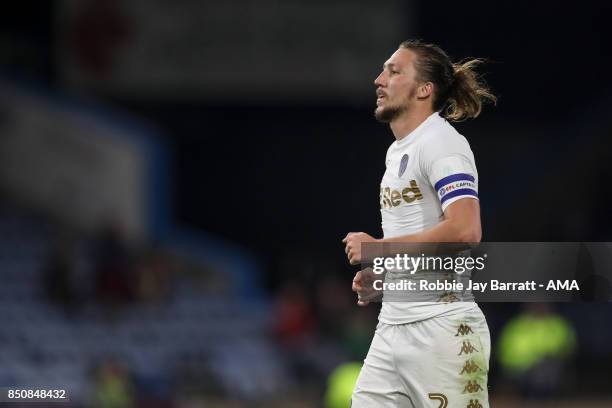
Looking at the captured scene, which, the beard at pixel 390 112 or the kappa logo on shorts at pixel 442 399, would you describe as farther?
the beard at pixel 390 112

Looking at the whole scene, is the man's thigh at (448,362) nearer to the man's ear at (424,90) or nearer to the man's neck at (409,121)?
the man's neck at (409,121)

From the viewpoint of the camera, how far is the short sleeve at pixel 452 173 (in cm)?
513

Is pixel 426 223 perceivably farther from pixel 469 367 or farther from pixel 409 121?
pixel 469 367

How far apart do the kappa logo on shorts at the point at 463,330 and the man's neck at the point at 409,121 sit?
2.81 ft

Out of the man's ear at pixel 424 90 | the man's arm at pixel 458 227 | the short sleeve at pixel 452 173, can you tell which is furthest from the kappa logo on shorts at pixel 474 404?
the man's ear at pixel 424 90

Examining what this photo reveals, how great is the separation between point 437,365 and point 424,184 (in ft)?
2.46

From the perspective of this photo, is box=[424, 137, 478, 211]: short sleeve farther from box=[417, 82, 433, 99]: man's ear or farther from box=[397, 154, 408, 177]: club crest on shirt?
box=[417, 82, 433, 99]: man's ear

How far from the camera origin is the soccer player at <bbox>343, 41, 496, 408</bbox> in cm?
516

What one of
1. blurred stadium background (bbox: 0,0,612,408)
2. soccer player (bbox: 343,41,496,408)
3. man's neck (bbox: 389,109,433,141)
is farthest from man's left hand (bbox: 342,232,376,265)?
blurred stadium background (bbox: 0,0,612,408)

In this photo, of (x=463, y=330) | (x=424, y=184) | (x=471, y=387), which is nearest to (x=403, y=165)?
(x=424, y=184)

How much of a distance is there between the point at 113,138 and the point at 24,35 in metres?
4.13

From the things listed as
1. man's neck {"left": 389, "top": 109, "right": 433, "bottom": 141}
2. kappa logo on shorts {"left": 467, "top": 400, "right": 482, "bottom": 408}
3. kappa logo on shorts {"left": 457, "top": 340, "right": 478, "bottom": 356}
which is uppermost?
man's neck {"left": 389, "top": 109, "right": 433, "bottom": 141}

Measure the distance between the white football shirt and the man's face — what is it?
0.12m

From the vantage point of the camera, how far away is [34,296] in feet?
59.5
